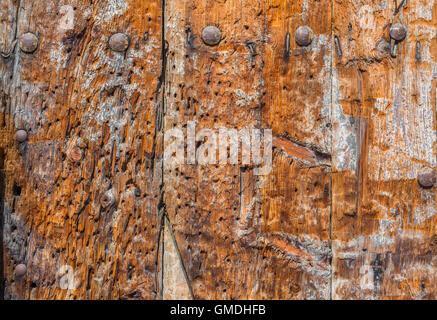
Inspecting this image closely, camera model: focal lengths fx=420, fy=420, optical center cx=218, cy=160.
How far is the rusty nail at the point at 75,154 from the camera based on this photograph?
3.24ft

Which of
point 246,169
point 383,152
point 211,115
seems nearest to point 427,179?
point 383,152

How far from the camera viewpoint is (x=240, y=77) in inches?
38.9

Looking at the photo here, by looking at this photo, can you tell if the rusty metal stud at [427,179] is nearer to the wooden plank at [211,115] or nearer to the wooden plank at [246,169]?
the wooden plank at [246,169]

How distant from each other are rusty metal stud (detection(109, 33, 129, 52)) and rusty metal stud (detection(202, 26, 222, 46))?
0.61 feet

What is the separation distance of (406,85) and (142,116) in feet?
2.02

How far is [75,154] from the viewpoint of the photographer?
99cm

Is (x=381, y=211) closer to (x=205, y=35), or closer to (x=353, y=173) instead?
(x=353, y=173)

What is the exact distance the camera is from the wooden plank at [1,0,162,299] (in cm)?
99

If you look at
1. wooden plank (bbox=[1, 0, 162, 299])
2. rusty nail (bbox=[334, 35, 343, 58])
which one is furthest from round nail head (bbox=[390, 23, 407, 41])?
wooden plank (bbox=[1, 0, 162, 299])

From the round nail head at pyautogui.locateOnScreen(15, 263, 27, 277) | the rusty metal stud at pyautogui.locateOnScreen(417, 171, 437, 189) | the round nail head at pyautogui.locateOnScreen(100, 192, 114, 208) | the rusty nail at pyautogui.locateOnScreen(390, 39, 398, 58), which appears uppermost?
the rusty nail at pyautogui.locateOnScreen(390, 39, 398, 58)

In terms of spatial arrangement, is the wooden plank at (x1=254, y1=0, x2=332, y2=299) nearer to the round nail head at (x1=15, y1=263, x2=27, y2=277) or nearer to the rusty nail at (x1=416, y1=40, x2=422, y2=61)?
the rusty nail at (x1=416, y1=40, x2=422, y2=61)

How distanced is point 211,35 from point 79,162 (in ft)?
1.41

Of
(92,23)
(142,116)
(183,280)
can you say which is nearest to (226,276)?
(183,280)

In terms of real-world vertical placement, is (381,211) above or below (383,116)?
below
